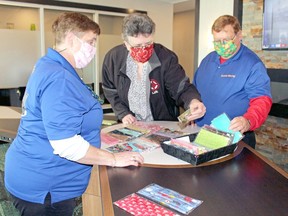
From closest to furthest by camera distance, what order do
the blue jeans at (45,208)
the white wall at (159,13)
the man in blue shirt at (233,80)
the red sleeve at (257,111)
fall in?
1. the blue jeans at (45,208)
2. the red sleeve at (257,111)
3. the man in blue shirt at (233,80)
4. the white wall at (159,13)

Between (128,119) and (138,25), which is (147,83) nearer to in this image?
(128,119)

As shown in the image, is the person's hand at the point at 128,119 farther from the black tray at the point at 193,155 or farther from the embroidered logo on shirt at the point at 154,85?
the black tray at the point at 193,155

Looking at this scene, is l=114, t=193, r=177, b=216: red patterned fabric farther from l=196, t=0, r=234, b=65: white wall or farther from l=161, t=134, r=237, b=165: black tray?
l=196, t=0, r=234, b=65: white wall

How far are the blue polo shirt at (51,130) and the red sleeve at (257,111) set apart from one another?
0.91 metres

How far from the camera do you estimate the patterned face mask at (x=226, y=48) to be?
6.70 feet

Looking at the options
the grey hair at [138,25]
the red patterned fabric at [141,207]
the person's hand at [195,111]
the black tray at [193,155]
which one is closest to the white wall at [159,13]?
the grey hair at [138,25]

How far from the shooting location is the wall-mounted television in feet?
10.6

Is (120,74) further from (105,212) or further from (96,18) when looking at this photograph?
(96,18)

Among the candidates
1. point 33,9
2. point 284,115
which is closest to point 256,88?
point 284,115

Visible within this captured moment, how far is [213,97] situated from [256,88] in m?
0.31

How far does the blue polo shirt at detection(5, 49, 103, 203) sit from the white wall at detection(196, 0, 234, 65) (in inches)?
138

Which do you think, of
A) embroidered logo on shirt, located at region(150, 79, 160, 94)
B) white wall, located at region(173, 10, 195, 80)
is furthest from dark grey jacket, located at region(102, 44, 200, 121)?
white wall, located at region(173, 10, 195, 80)

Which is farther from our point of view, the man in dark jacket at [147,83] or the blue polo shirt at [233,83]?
the man in dark jacket at [147,83]

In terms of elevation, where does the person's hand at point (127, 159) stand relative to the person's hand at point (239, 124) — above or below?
below
